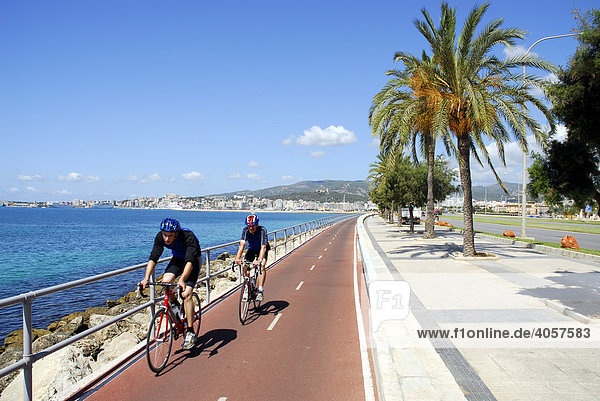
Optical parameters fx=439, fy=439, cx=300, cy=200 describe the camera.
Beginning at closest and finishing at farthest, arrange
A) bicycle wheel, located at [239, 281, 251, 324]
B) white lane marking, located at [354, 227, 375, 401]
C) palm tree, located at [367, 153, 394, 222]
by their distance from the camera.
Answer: white lane marking, located at [354, 227, 375, 401]
bicycle wheel, located at [239, 281, 251, 324]
palm tree, located at [367, 153, 394, 222]

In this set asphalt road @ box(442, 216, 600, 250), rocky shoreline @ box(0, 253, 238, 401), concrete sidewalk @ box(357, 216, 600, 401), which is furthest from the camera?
asphalt road @ box(442, 216, 600, 250)

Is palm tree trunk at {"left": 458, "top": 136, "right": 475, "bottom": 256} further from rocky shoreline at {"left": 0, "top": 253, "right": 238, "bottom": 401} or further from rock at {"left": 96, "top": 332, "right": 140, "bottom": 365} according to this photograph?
rock at {"left": 96, "top": 332, "right": 140, "bottom": 365}

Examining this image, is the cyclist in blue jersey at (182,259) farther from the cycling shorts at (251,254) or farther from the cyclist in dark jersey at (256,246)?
the cycling shorts at (251,254)

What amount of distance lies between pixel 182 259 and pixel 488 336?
515 cm

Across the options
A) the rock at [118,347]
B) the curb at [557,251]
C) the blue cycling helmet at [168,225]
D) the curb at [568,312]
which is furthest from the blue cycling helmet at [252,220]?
the curb at [557,251]

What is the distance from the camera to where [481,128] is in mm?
16844

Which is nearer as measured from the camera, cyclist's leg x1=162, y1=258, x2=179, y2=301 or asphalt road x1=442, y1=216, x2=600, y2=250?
cyclist's leg x1=162, y1=258, x2=179, y2=301

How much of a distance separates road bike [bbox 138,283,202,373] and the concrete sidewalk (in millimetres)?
2923

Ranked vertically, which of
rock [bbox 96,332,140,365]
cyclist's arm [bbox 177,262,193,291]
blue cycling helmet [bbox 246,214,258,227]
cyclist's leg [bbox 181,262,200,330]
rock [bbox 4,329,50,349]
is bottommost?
rock [bbox 4,329,50,349]

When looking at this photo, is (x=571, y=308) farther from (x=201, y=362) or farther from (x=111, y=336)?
(x=111, y=336)

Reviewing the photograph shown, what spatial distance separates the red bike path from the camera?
5.32 m

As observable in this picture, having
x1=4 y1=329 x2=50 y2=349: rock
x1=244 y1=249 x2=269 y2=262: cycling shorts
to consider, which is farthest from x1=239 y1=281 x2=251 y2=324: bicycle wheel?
x1=4 y1=329 x2=50 y2=349: rock

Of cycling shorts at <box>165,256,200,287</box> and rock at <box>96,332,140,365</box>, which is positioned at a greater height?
cycling shorts at <box>165,256,200,287</box>

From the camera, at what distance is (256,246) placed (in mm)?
9461
